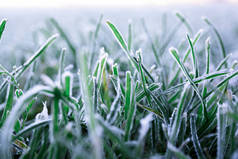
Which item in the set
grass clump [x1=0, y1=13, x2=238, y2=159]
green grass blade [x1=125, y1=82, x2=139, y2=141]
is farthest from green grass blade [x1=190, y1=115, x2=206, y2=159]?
green grass blade [x1=125, y1=82, x2=139, y2=141]

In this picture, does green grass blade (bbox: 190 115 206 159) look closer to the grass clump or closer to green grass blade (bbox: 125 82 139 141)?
the grass clump

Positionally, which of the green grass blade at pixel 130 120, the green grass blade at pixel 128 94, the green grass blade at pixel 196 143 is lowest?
the green grass blade at pixel 196 143

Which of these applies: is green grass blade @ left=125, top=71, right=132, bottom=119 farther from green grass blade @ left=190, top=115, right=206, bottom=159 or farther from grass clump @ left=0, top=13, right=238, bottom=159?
green grass blade @ left=190, top=115, right=206, bottom=159

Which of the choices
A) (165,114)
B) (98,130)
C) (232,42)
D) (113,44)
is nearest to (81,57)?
(98,130)

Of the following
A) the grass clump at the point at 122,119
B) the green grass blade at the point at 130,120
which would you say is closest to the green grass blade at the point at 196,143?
the grass clump at the point at 122,119

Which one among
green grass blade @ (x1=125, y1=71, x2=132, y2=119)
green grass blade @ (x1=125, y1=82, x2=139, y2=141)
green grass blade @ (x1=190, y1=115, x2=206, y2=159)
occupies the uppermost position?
green grass blade @ (x1=125, y1=71, x2=132, y2=119)

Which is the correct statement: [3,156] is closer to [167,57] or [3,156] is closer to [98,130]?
[98,130]

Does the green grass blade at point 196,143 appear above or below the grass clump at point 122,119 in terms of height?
below

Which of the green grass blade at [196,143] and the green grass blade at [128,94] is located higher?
the green grass blade at [128,94]

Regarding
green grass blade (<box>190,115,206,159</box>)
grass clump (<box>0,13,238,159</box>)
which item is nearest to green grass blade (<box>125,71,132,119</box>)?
grass clump (<box>0,13,238,159</box>)

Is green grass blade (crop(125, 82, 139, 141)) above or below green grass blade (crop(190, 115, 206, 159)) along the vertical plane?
above

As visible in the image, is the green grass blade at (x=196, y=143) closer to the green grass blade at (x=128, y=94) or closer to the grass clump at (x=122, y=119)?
the grass clump at (x=122, y=119)
